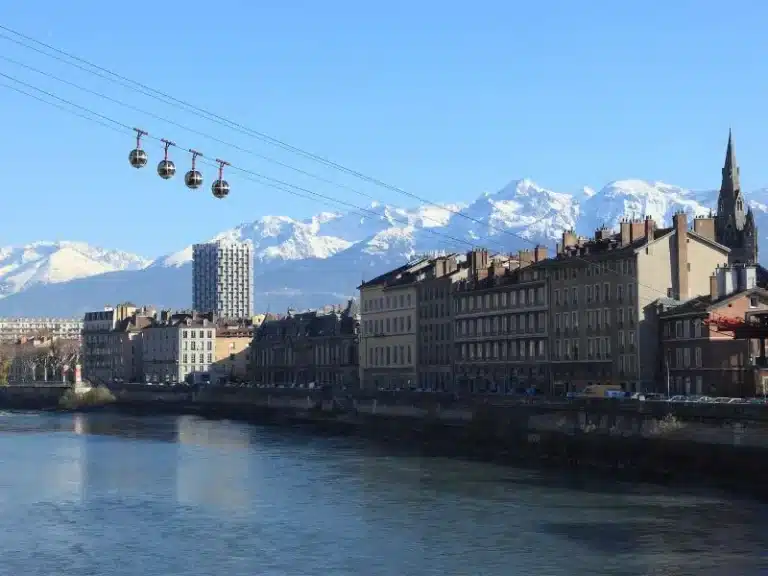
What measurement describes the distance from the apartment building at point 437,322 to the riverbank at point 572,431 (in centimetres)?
1244

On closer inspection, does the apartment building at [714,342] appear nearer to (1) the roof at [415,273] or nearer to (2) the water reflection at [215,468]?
(2) the water reflection at [215,468]

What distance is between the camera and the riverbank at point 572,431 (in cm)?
6750

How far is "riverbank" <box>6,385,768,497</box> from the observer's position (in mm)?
67500

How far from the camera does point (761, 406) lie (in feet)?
218

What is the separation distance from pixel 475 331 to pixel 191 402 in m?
46.3

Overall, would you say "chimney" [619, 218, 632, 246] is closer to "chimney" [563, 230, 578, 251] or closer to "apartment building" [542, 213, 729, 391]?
"apartment building" [542, 213, 729, 391]

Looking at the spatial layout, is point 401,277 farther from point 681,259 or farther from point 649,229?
point 681,259

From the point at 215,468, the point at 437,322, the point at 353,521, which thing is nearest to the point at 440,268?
the point at 437,322

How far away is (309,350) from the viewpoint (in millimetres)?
176000

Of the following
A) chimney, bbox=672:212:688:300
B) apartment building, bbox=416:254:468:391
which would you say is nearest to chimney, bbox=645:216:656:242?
chimney, bbox=672:212:688:300

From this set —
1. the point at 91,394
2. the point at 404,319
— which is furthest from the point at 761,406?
the point at 91,394

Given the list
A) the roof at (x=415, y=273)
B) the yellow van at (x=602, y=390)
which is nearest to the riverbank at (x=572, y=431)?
the yellow van at (x=602, y=390)

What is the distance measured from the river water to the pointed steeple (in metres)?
114

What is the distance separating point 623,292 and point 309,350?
250 ft
